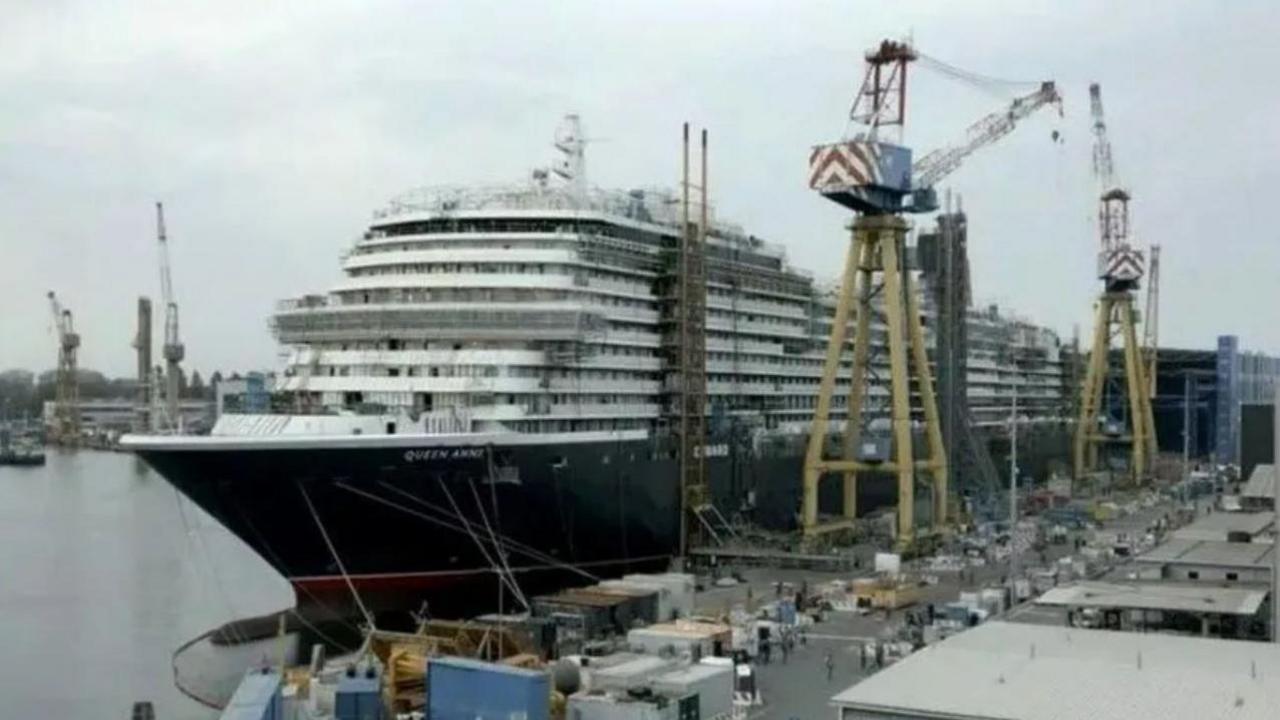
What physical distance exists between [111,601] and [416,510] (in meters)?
16.3

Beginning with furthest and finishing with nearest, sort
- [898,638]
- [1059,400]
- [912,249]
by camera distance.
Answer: [1059,400] < [912,249] < [898,638]

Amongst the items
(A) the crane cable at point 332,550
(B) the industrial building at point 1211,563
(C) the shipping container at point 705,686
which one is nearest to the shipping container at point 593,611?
(A) the crane cable at point 332,550

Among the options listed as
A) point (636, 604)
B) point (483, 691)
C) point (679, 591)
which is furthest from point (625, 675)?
point (679, 591)

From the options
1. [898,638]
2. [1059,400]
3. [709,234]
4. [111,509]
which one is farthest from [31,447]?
[898,638]

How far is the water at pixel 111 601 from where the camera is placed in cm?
3438

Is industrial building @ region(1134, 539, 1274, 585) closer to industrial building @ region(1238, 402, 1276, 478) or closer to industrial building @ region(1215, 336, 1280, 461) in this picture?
industrial building @ region(1238, 402, 1276, 478)

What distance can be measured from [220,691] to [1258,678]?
77.3ft

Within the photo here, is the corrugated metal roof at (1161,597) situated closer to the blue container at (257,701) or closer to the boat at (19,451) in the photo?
the blue container at (257,701)

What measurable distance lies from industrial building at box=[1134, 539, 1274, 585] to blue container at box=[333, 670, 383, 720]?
19.7 m

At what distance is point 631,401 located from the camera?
44719 mm

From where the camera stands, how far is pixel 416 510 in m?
36.8

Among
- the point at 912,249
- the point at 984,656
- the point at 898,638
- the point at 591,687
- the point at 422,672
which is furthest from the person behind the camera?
the point at 912,249

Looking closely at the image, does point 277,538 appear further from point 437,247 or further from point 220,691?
point 437,247

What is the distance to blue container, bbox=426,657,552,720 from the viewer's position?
69.6 feet
